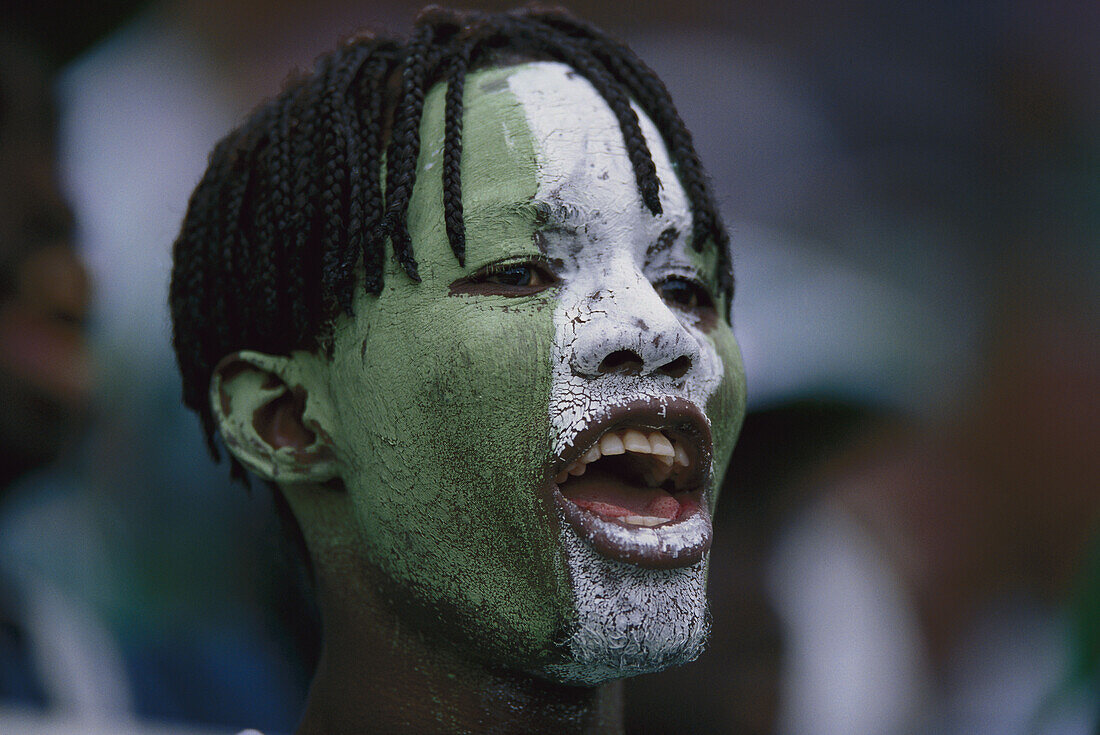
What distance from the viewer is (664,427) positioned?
1.68 meters

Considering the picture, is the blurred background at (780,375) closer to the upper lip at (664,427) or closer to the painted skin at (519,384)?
the painted skin at (519,384)

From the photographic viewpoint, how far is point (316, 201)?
1.83m

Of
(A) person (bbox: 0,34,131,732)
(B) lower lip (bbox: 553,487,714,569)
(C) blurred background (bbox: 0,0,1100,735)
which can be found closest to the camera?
(B) lower lip (bbox: 553,487,714,569)

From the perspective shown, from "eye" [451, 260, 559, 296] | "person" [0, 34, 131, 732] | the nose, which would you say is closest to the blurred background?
"person" [0, 34, 131, 732]

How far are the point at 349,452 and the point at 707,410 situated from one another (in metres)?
0.60

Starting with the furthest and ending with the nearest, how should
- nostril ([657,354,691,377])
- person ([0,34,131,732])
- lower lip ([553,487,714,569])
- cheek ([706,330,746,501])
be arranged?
1. person ([0,34,131,732])
2. cheek ([706,330,746,501])
3. nostril ([657,354,691,377])
4. lower lip ([553,487,714,569])

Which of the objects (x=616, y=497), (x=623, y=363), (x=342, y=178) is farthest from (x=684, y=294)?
(x=342, y=178)

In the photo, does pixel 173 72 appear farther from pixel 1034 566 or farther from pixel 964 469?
pixel 1034 566

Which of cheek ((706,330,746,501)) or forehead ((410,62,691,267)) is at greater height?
forehead ((410,62,691,267))

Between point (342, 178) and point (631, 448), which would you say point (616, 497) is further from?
point (342, 178)

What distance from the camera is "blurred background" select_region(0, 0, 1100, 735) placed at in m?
4.16

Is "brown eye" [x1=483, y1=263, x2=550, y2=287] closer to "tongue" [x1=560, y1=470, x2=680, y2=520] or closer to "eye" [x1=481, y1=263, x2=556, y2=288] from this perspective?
"eye" [x1=481, y1=263, x2=556, y2=288]

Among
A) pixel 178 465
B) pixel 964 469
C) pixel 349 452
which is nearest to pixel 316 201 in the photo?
pixel 349 452

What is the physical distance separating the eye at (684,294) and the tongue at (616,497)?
1.05 ft
